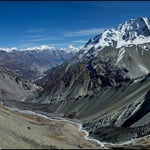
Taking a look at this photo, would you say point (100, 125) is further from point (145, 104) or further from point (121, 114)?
point (145, 104)

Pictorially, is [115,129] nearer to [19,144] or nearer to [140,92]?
[140,92]

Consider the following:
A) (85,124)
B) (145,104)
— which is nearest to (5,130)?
(145,104)

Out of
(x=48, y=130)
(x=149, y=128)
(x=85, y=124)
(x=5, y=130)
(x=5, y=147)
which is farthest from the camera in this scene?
(x=85, y=124)

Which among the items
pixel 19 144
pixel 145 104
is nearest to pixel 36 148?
pixel 19 144

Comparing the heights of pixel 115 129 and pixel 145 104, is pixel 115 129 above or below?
below

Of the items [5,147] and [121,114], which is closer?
[5,147]

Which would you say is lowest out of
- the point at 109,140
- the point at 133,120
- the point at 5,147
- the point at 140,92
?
the point at 5,147

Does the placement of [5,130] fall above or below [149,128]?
below

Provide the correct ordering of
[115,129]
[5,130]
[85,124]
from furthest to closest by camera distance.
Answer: [85,124] → [115,129] → [5,130]

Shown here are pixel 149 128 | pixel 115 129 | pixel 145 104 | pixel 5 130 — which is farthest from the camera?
pixel 145 104
